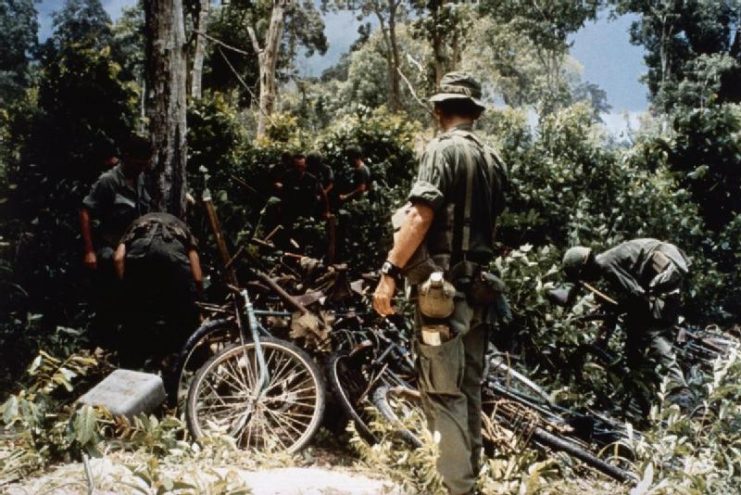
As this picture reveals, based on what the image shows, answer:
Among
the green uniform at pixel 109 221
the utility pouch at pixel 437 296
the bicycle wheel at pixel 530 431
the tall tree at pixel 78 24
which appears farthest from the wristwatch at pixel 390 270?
the tall tree at pixel 78 24

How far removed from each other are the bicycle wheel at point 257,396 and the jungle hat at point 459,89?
1.91 meters

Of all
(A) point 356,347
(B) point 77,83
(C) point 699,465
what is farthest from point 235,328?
(B) point 77,83

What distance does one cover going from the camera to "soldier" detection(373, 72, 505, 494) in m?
3.10

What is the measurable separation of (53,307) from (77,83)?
7.77 ft

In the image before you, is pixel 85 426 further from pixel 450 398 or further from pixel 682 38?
pixel 682 38

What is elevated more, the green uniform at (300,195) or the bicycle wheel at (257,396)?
the green uniform at (300,195)

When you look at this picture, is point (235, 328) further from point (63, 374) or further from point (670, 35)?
point (670, 35)

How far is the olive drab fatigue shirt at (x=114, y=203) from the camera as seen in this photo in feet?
15.8

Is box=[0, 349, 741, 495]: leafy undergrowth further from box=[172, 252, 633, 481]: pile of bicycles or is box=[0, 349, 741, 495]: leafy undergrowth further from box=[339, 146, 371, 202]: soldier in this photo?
box=[339, 146, 371, 202]: soldier

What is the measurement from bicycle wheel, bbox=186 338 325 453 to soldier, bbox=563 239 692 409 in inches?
107

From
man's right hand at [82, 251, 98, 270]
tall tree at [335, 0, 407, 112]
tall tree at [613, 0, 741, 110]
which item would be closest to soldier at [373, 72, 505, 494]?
man's right hand at [82, 251, 98, 270]

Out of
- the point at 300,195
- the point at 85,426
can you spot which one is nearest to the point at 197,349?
the point at 85,426

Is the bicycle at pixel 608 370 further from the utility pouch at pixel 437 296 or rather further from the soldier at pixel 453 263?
the utility pouch at pixel 437 296

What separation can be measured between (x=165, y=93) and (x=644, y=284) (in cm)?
461
